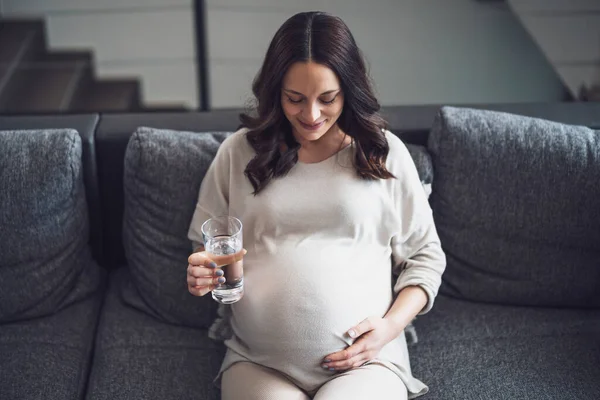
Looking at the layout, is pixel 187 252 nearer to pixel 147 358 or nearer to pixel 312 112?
pixel 147 358

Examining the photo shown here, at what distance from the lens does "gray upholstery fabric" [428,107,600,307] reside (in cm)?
187

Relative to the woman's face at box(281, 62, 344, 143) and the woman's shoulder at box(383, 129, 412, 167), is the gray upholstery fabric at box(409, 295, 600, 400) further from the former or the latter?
the woman's face at box(281, 62, 344, 143)

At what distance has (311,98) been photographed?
1.53 metres

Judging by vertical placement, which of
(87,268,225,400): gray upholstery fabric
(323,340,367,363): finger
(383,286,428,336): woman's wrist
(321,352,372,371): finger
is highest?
(383,286,428,336): woman's wrist

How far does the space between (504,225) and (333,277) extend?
572 mm

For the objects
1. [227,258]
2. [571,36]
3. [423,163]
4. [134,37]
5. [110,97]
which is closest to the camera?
[227,258]

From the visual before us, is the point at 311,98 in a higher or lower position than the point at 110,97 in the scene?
higher

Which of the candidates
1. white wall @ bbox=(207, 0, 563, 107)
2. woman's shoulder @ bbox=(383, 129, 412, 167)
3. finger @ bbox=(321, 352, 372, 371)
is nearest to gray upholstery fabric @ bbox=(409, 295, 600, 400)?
finger @ bbox=(321, 352, 372, 371)

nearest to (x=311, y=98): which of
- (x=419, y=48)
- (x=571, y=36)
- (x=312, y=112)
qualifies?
(x=312, y=112)

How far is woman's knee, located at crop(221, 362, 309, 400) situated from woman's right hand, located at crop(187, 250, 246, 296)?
212 mm

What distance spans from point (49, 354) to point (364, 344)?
2.62 ft

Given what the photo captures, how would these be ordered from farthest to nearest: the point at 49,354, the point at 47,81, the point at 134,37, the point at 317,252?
the point at 134,37 < the point at 47,81 < the point at 49,354 < the point at 317,252

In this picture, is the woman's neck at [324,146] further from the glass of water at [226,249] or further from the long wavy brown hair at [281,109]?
the glass of water at [226,249]

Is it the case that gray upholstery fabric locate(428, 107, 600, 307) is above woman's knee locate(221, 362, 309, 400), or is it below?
above
